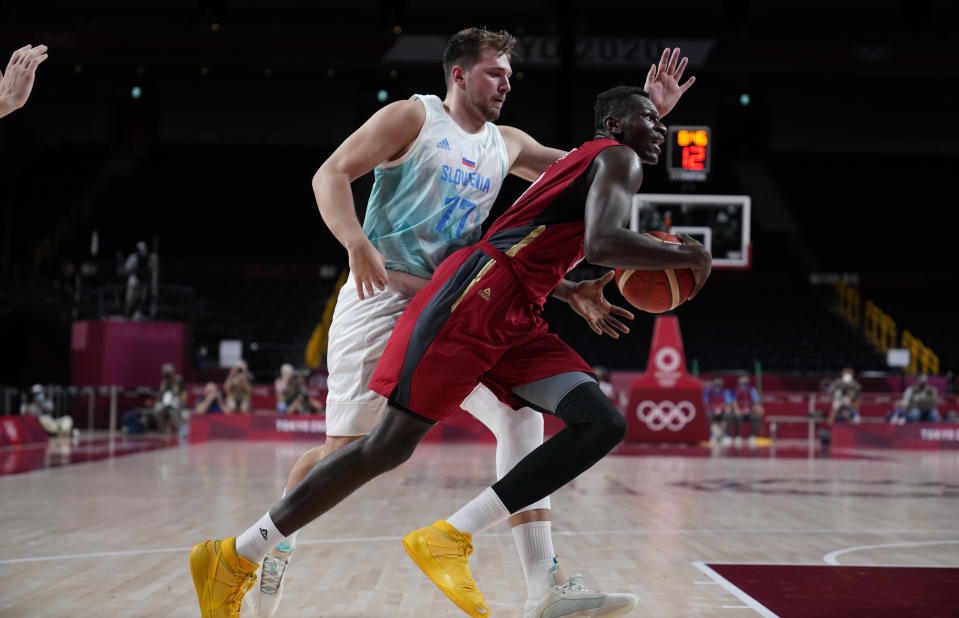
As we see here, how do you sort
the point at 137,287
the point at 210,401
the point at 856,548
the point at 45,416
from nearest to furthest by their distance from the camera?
1. the point at 856,548
2. the point at 45,416
3. the point at 210,401
4. the point at 137,287

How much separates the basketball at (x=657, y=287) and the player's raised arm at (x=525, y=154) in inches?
28.2

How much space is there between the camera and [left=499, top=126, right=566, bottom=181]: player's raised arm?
3.78m

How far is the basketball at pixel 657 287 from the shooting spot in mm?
3207

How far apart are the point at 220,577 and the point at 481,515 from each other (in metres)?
0.81

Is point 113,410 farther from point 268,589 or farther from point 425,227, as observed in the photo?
point 425,227

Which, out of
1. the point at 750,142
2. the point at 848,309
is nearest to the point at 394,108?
the point at 848,309

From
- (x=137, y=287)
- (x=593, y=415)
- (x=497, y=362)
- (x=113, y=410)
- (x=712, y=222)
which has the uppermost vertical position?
(x=712, y=222)

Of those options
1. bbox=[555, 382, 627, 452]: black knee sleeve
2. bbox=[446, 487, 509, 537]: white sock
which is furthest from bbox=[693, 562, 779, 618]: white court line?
bbox=[446, 487, 509, 537]: white sock

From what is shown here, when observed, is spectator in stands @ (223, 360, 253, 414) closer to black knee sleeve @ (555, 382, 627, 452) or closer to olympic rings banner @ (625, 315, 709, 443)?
olympic rings banner @ (625, 315, 709, 443)

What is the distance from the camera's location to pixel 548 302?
26109 millimetres

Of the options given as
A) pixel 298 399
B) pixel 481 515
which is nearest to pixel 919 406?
pixel 298 399

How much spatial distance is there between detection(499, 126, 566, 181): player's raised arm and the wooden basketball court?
160cm

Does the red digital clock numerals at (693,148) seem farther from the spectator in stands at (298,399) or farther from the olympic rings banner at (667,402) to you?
the spectator in stands at (298,399)

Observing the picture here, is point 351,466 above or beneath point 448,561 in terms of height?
above
